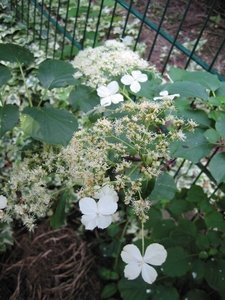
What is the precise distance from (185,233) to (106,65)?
768 millimetres

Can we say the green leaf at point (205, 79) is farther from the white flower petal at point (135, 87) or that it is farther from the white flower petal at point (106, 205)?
the white flower petal at point (106, 205)

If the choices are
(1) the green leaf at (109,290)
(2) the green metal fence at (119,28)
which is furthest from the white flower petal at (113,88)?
(2) the green metal fence at (119,28)

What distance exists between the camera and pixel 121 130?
0.89 metres

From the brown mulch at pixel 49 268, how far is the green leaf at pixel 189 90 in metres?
1.08

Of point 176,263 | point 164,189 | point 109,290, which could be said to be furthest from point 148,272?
point 109,290

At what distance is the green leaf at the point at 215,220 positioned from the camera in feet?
4.47

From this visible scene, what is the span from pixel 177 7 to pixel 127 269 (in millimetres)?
4122

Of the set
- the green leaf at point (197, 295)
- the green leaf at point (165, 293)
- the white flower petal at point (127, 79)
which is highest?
the white flower petal at point (127, 79)

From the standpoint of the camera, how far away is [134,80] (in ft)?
3.59

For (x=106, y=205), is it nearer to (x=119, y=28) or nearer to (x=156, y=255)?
(x=156, y=255)

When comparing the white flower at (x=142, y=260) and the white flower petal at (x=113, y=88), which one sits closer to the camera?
the white flower at (x=142, y=260)

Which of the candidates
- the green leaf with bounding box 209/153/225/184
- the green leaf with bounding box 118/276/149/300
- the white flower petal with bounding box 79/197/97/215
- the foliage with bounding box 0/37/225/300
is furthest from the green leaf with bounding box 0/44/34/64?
the green leaf with bounding box 118/276/149/300

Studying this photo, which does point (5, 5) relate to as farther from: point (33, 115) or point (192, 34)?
point (33, 115)

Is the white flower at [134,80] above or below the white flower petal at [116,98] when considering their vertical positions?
above
